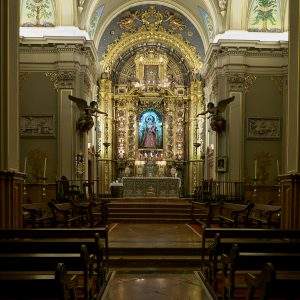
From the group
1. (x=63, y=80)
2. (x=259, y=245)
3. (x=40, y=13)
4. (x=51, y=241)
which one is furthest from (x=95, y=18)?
(x=259, y=245)

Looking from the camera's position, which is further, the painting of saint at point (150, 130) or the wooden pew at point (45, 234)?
the painting of saint at point (150, 130)

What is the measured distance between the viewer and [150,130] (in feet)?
83.8

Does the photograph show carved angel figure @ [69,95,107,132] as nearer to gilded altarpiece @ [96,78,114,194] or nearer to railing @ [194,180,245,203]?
railing @ [194,180,245,203]

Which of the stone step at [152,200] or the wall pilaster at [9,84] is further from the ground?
the wall pilaster at [9,84]

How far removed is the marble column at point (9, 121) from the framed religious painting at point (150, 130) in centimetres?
1642

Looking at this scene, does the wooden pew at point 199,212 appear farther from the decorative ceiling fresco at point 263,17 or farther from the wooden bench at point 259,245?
the wooden bench at point 259,245

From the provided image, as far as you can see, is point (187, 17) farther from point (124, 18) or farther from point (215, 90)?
point (215, 90)

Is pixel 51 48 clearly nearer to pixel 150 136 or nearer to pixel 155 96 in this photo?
pixel 155 96

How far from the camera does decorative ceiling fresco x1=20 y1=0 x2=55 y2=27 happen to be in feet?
64.5

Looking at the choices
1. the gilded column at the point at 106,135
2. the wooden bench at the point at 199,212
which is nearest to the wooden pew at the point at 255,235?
the wooden bench at the point at 199,212

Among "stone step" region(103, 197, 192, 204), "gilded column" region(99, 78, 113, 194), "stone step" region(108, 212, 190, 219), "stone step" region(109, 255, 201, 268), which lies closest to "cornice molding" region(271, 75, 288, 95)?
"stone step" region(103, 197, 192, 204)

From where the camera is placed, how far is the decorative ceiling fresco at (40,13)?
64.5 ft

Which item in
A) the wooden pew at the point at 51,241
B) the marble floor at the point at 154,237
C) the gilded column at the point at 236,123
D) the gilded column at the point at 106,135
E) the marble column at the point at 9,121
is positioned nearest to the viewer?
the wooden pew at the point at 51,241

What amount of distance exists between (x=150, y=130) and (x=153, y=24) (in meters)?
4.95
